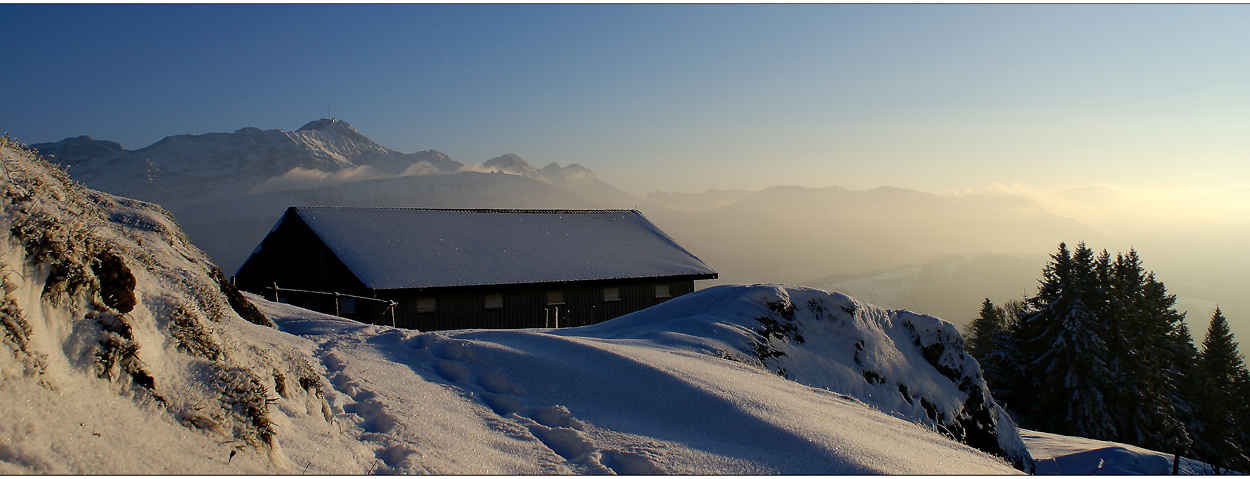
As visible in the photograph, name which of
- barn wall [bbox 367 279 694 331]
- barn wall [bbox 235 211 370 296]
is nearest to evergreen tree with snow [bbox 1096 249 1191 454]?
barn wall [bbox 367 279 694 331]

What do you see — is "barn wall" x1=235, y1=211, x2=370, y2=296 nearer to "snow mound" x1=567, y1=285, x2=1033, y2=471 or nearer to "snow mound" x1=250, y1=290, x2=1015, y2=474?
"snow mound" x1=567, y1=285, x2=1033, y2=471

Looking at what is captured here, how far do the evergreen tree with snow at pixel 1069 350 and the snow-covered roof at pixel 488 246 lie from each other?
2331cm

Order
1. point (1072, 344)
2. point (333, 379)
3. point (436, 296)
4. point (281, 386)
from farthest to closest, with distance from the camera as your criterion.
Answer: point (1072, 344), point (436, 296), point (333, 379), point (281, 386)

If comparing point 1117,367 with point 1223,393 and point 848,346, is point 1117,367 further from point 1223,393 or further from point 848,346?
point 848,346

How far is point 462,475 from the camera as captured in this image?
4.16m

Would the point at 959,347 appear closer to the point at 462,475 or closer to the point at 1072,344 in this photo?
the point at 462,475

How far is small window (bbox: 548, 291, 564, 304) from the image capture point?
71.5ft

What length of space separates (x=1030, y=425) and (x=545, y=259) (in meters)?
30.7

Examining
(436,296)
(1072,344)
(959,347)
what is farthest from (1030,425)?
(436,296)

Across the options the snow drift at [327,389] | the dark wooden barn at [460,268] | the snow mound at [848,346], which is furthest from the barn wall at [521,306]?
the snow drift at [327,389]

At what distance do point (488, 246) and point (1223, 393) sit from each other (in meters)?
45.2

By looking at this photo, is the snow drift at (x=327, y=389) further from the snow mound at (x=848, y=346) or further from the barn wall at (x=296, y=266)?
the barn wall at (x=296, y=266)

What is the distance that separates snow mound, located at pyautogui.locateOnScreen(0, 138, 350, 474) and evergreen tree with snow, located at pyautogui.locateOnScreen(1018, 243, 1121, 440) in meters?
39.2

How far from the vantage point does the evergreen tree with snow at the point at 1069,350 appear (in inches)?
1325
